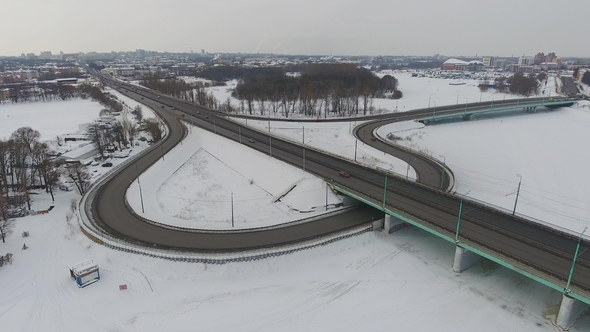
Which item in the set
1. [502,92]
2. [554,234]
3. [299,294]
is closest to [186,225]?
[299,294]

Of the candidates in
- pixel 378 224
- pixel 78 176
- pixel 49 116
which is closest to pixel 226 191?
pixel 78 176

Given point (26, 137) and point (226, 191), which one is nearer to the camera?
point (226, 191)

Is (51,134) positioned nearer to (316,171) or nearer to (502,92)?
(316,171)

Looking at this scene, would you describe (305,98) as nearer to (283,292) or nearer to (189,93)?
(189,93)

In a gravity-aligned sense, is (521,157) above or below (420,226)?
below

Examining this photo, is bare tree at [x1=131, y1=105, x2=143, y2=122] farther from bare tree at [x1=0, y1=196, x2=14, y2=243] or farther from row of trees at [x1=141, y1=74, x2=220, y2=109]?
bare tree at [x1=0, y1=196, x2=14, y2=243]

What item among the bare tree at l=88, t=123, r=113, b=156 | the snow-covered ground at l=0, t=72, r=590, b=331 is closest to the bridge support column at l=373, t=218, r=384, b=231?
the snow-covered ground at l=0, t=72, r=590, b=331

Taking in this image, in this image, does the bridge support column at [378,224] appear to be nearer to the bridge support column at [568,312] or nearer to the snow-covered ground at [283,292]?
the snow-covered ground at [283,292]
